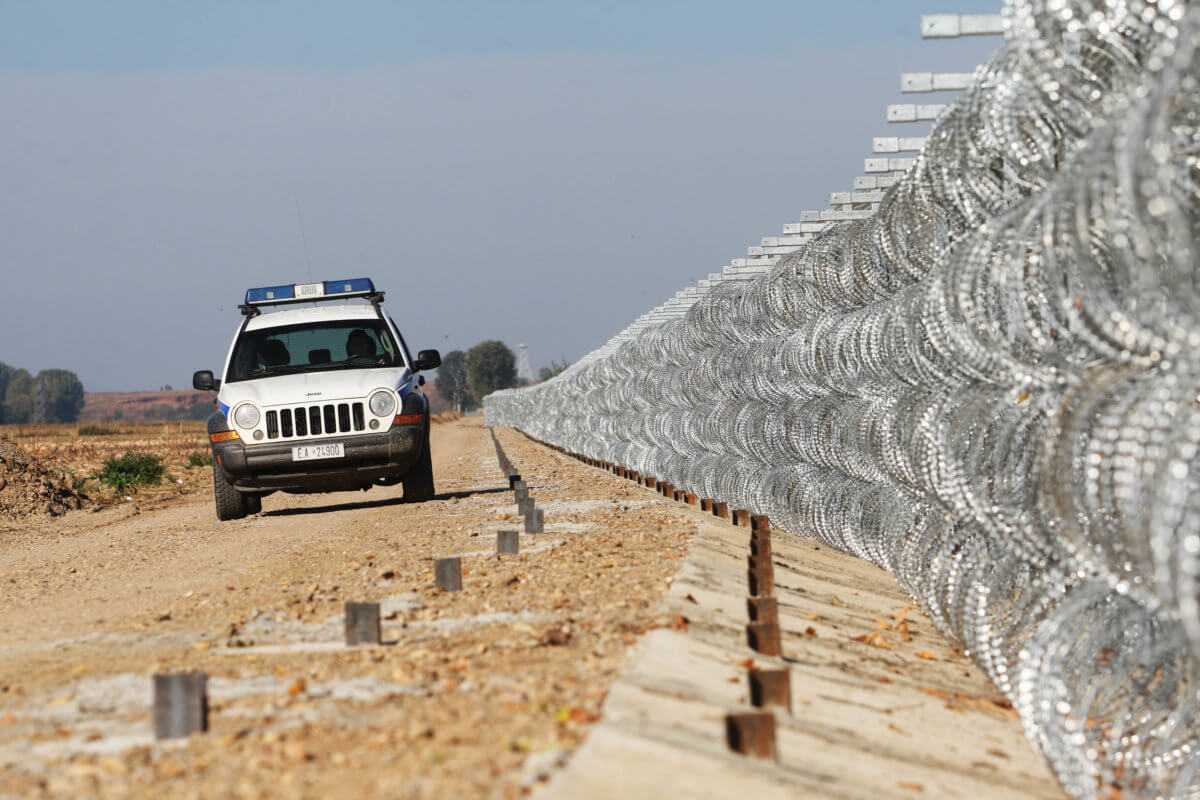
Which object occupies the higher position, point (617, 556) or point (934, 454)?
point (934, 454)

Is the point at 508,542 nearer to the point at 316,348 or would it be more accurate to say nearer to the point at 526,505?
the point at 526,505

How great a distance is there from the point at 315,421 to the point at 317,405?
16 centimetres

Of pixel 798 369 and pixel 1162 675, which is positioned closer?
pixel 1162 675

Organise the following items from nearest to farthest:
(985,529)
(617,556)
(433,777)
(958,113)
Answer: (433,777), (985,529), (958,113), (617,556)

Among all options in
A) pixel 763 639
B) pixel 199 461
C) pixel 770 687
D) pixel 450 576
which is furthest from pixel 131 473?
pixel 770 687

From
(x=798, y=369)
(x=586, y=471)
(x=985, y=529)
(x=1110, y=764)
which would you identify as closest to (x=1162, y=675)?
(x=1110, y=764)

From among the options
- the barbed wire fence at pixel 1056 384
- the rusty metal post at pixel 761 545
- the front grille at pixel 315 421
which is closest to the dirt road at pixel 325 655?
the rusty metal post at pixel 761 545

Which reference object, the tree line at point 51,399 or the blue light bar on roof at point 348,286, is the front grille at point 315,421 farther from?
the tree line at point 51,399

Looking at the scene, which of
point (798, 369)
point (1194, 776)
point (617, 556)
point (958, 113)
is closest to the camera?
point (1194, 776)

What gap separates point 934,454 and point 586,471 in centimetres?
1705

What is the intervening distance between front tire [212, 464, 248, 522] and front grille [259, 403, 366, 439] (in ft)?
5.06

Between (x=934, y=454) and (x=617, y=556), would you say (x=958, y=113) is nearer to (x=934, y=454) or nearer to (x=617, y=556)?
(x=934, y=454)

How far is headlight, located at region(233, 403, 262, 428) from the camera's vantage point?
12.7 meters

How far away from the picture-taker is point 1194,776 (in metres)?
4.10
